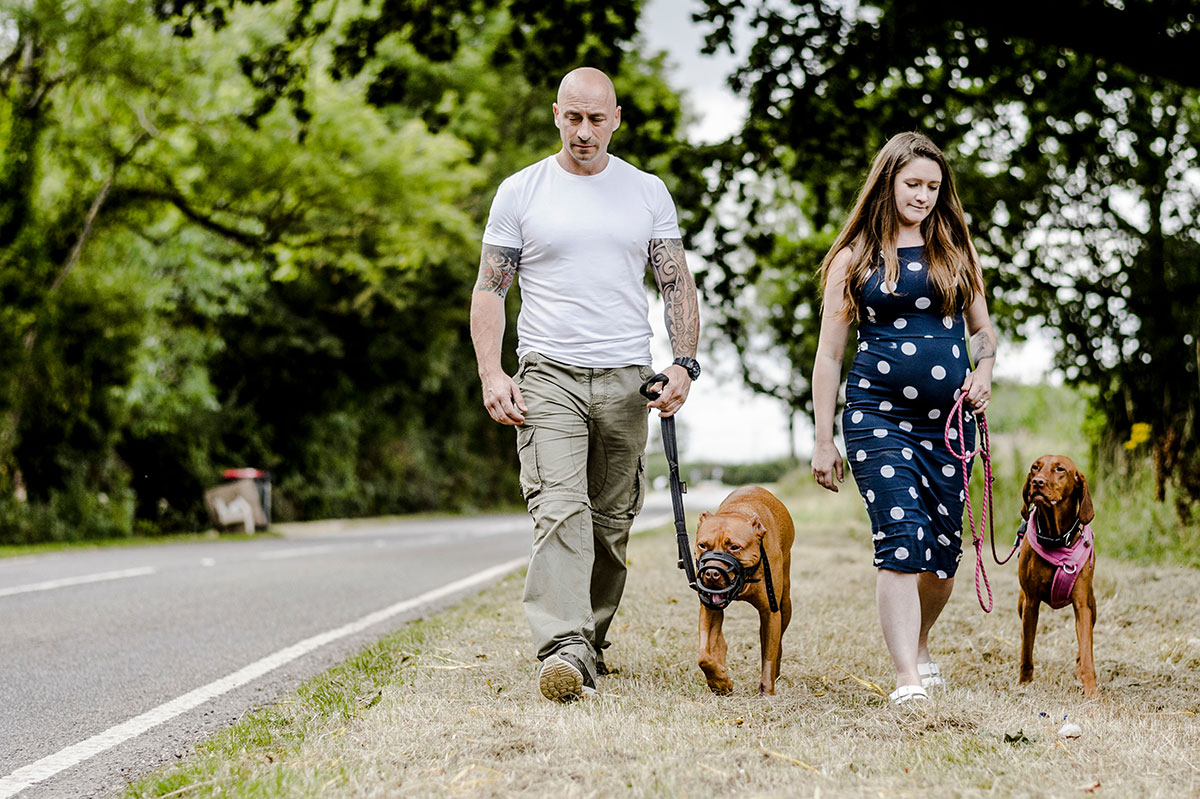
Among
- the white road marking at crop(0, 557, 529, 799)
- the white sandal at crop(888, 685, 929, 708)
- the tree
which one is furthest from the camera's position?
the tree

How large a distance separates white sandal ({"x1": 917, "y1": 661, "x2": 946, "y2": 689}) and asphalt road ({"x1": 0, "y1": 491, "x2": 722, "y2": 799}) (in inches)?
99.6

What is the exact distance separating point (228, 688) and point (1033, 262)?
9427mm

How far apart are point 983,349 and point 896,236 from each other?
20.4 inches

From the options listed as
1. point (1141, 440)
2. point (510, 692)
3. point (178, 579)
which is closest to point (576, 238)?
point (510, 692)

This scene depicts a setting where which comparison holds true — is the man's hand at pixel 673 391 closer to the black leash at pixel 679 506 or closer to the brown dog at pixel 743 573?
the black leash at pixel 679 506

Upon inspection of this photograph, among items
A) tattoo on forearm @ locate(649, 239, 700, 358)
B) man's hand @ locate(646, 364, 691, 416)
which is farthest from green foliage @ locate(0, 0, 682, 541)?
man's hand @ locate(646, 364, 691, 416)

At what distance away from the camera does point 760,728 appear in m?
3.39

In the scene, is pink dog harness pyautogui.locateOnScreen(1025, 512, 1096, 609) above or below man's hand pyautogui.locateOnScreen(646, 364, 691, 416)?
below

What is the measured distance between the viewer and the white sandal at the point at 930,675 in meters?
4.16

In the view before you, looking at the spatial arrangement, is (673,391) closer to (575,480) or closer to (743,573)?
(575,480)

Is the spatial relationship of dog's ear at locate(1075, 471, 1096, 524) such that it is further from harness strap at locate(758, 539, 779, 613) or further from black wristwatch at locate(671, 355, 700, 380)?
black wristwatch at locate(671, 355, 700, 380)

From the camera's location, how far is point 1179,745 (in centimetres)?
326

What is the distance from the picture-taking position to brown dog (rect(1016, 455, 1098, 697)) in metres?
4.01

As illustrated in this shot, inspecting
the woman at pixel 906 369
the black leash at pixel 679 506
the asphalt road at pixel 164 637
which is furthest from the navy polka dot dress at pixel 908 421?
the asphalt road at pixel 164 637
